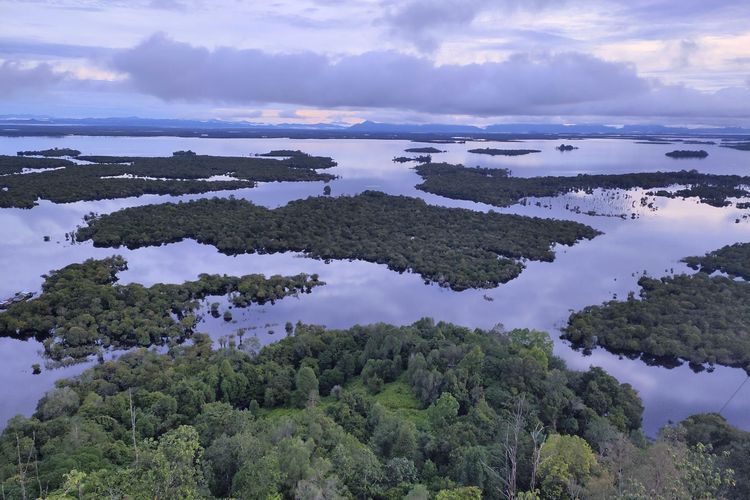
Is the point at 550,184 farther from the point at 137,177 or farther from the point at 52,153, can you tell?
the point at 52,153

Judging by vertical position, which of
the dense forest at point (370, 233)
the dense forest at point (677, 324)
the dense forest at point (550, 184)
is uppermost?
the dense forest at point (550, 184)

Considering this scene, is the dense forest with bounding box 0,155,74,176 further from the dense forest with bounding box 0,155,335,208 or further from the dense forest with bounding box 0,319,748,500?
the dense forest with bounding box 0,319,748,500

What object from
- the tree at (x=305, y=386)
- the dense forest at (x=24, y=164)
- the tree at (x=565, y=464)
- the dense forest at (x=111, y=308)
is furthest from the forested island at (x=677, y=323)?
the dense forest at (x=24, y=164)

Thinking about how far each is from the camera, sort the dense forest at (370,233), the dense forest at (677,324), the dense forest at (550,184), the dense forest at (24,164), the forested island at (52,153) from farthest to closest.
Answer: the forested island at (52,153) < the dense forest at (24,164) < the dense forest at (550,184) < the dense forest at (370,233) < the dense forest at (677,324)

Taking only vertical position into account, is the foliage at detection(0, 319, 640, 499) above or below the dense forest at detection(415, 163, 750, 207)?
below

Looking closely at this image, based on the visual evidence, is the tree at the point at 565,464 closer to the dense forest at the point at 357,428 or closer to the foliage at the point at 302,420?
the dense forest at the point at 357,428

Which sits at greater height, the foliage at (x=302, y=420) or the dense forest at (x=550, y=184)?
the dense forest at (x=550, y=184)

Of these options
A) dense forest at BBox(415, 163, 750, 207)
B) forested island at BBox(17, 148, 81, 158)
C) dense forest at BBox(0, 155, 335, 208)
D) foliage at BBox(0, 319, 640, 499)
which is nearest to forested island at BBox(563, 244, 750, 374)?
foliage at BBox(0, 319, 640, 499)
